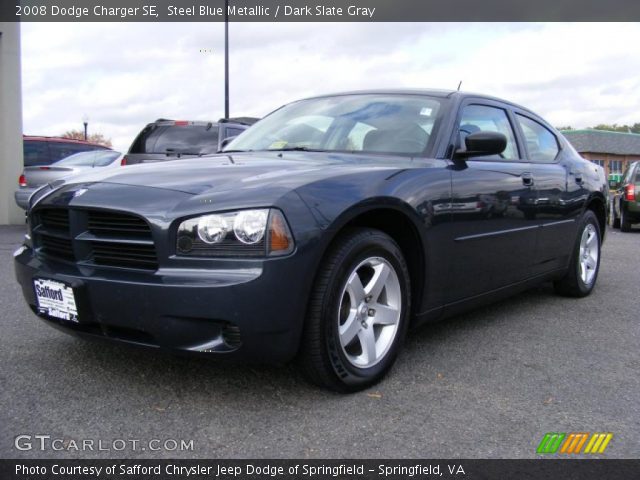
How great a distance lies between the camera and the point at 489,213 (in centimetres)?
382

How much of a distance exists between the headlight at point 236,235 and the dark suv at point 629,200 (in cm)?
1276

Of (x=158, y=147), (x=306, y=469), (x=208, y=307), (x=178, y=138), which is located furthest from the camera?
(x=178, y=138)

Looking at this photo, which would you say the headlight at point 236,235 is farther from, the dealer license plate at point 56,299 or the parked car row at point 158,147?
the parked car row at point 158,147

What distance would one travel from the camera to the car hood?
2.80 meters

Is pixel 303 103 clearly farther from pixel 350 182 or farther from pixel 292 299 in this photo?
pixel 292 299

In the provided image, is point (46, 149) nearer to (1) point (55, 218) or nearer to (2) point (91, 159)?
(2) point (91, 159)

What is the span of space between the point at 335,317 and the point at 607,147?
59.2 meters

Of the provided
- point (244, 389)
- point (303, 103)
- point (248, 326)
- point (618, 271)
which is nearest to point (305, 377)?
point (244, 389)

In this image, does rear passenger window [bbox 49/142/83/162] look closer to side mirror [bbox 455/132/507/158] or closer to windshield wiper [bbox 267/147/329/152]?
windshield wiper [bbox 267/147/329/152]

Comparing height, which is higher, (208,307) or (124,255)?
(124,255)

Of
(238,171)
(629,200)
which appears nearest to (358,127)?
(238,171)

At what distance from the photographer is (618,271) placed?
278 inches

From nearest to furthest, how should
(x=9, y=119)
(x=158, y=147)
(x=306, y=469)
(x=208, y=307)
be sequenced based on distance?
(x=306, y=469) < (x=208, y=307) < (x=158, y=147) < (x=9, y=119)

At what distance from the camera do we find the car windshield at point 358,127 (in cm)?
376
